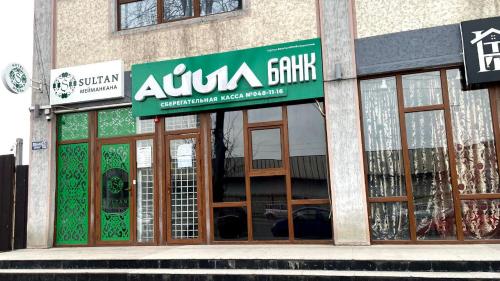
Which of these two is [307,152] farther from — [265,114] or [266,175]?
[265,114]

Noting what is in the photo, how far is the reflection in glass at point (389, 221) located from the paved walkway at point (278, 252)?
0.75 ft

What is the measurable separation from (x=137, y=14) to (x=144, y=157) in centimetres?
289

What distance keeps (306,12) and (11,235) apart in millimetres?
7041

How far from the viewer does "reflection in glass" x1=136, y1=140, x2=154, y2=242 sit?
825 cm

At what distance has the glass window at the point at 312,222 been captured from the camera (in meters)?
7.29

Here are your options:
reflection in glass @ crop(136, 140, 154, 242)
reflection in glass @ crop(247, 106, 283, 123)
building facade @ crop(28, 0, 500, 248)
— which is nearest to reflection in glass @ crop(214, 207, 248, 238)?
building facade @ crop(28, 0, 500, 248)

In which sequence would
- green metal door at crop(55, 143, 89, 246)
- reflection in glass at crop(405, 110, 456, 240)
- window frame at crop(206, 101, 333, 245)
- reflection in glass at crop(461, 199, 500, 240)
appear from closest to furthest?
1. reflection in glass at crop(461, 199, 500, 240)
2. reflection in glass at crop(405, 110, 456, 240)
3. window frame at crop(206, 101, 333, 245)
4. green metal door at crop(55, 143, 89, 246)

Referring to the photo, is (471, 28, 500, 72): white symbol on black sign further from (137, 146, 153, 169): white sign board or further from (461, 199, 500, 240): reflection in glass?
(137, 146, 153, 169): white sign board

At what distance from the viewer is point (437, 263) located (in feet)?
18.4

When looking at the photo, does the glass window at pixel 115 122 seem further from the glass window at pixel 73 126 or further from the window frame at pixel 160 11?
the window frame at pixel 160 11

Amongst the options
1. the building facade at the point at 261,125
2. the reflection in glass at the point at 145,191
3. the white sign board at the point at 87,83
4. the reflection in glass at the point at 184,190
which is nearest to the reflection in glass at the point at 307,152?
the building facade at the point at 261,125

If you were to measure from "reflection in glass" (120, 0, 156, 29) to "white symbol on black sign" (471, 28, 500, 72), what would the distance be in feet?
18.9

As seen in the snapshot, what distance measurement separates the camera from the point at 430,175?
22.7 ft

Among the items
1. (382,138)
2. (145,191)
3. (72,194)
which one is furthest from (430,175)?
(72,194)
